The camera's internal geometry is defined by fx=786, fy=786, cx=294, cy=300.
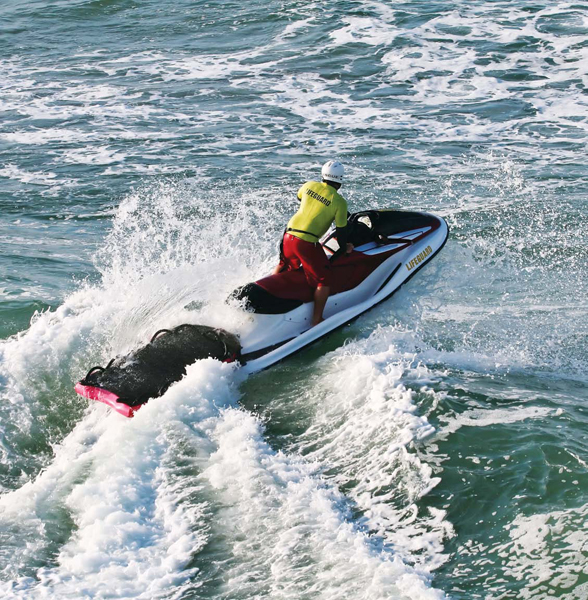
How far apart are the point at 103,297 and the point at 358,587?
213 inches

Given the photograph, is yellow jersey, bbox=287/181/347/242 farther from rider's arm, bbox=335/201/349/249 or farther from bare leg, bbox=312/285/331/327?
bare leg, bbox=312/285/331/327

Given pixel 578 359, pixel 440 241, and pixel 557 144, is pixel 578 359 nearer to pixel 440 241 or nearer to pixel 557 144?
pixel 440 241

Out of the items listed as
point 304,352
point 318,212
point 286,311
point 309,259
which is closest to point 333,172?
point 318,212

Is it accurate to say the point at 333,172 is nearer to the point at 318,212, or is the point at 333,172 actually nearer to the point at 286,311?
the point at 318,212

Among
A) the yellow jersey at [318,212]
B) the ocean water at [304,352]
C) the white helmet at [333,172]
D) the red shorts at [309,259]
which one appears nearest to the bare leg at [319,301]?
the red shorts at [309,259]

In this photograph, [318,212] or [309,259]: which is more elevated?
[318,212]

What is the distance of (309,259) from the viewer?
8156 mm

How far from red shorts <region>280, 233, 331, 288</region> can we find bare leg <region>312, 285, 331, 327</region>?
0.05 metres

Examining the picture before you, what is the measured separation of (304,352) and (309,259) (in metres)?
0.97

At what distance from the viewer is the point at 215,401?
6.89 metres

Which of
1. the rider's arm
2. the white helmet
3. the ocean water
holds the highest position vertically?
the white helmet

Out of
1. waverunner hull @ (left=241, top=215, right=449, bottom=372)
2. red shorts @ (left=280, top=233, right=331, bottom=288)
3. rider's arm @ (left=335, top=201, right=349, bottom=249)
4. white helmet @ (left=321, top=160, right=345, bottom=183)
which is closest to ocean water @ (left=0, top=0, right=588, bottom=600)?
waverunner hull @ (left=241, top=215, right=449, bottom=372)

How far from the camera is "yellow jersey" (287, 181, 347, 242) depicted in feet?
26.5

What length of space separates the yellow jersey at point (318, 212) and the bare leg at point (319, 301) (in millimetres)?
534
